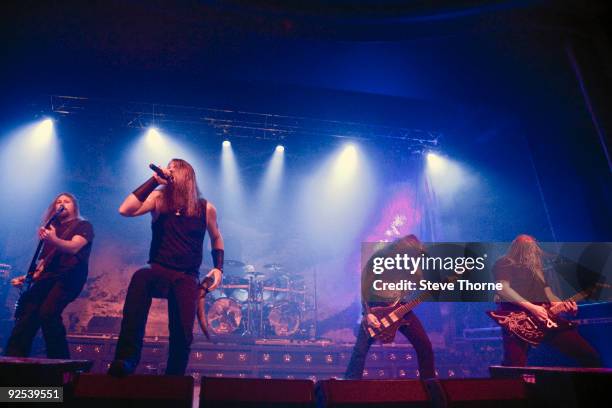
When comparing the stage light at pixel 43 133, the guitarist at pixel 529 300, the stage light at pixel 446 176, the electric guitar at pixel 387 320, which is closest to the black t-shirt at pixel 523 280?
the guitarist at pixel 529 300

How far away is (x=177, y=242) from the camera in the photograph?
3.08m

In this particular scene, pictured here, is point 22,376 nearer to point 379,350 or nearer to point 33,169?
point 379,350

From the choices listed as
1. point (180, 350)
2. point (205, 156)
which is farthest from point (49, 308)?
point (205, 156)

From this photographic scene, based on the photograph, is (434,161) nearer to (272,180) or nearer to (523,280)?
(272,180)

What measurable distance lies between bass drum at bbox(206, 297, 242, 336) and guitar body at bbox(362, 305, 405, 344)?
13.7ft

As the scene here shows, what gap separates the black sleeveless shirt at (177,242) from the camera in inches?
118

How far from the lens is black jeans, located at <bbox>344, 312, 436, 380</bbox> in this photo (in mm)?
3793

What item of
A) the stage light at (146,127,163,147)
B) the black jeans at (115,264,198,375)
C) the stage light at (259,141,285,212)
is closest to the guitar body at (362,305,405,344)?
the black jeans at (115,264,198,375)

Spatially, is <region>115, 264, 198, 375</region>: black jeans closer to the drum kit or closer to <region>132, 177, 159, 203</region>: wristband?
<region>132, 177, 159, 203</region>: wristband

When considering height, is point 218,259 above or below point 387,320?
above

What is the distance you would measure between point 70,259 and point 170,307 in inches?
65.6

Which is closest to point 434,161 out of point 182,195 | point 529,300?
point 529,300

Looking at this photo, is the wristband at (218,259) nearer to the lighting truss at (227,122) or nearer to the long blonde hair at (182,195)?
the long blonde hair at (182,195)

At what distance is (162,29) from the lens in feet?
19.1
